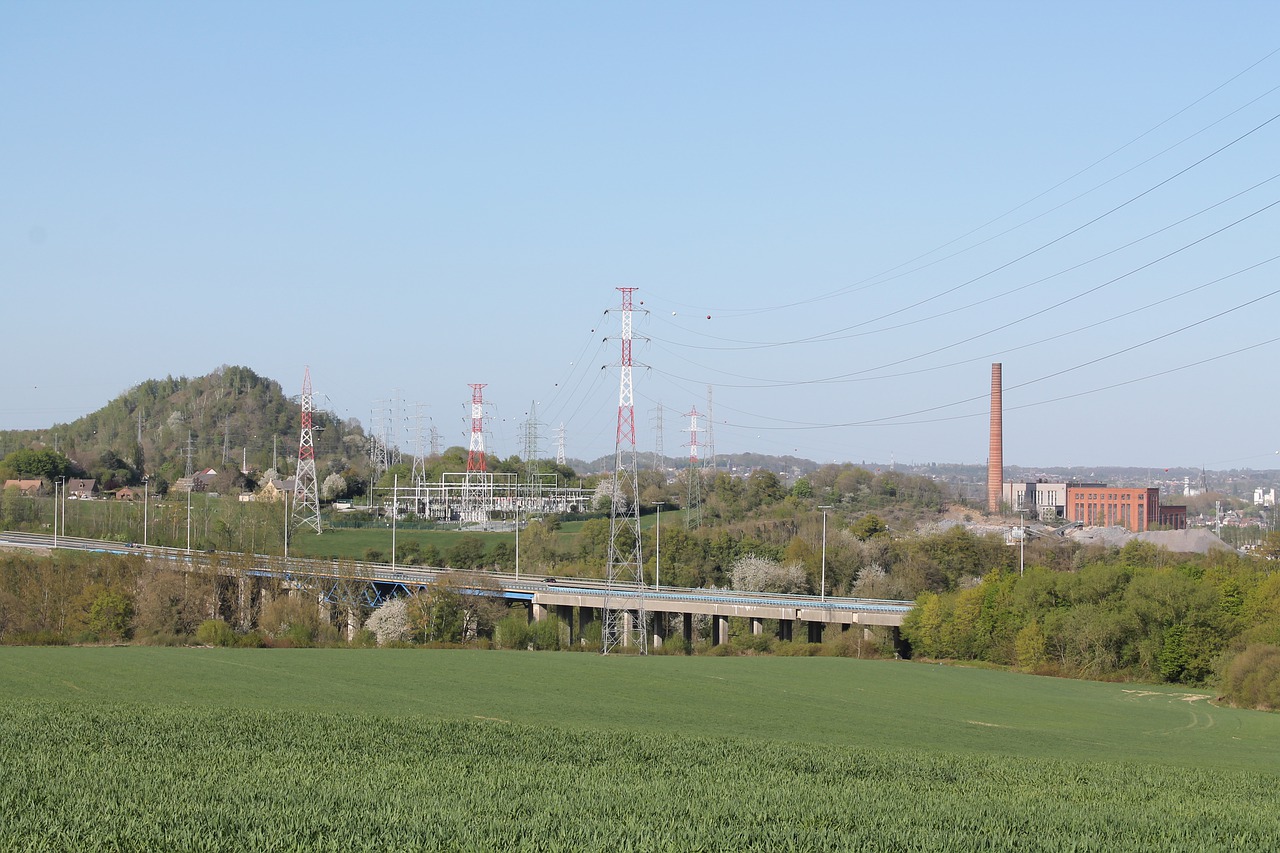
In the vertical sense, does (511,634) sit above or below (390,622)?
below

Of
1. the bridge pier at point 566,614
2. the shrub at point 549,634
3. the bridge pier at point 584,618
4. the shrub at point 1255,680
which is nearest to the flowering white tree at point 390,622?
the shrub at point 549,634

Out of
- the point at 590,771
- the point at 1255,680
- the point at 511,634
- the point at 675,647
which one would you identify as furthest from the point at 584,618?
the point at 590,771

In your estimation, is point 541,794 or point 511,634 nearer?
point 541,794

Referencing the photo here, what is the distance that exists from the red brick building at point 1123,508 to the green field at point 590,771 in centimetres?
13898

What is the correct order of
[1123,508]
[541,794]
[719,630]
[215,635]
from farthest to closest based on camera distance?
1. [1123,508]
2. [719,630]
3. [215,635]
4. [541,794]

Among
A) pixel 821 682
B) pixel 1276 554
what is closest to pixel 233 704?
pixel 821 682

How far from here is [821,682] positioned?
52188 mm

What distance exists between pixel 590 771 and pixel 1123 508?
582ft

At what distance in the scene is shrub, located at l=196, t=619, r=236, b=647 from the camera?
217ft

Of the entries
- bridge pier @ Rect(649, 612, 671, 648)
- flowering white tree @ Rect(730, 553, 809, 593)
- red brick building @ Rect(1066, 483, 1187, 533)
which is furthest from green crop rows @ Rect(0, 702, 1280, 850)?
→ red brick building @ Rect(1066, 483, 1187, 533)

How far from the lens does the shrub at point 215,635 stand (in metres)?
66.1

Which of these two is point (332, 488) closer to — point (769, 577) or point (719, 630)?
point (769, 577)

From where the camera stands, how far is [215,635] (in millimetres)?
66500

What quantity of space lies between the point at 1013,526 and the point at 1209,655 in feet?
201
